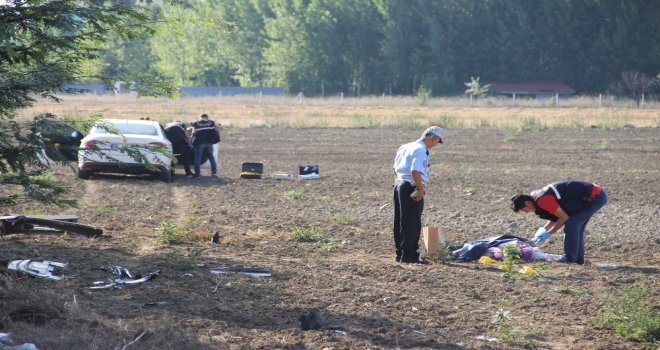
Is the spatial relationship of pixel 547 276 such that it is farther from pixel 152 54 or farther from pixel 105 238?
pixel 152 54

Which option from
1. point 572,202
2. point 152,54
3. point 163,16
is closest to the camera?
point 163,16

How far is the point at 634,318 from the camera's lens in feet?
30.6

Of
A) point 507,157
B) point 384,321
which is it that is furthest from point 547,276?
point 507,157

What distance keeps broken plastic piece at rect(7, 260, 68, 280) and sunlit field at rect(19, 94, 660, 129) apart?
17.5 m

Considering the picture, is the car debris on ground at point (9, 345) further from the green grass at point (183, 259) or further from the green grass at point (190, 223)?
the green grass at point (190, 223)

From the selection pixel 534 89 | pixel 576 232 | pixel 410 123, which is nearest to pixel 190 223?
pixel 576 232

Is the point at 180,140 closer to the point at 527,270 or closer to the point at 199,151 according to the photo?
the point at 199,151

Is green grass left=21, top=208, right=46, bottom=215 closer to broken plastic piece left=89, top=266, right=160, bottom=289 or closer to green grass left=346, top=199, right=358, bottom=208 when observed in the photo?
green grass left=346, top=199, right=358, bottom=208

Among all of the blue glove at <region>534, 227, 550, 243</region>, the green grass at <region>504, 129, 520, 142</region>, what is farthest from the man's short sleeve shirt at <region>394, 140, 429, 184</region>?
the green grass at <region>504, 129, 520, 142</region>

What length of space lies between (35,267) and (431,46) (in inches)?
3483

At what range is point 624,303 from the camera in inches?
386

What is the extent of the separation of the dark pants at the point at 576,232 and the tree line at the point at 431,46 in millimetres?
78090

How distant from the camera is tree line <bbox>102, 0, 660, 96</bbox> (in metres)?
93.9

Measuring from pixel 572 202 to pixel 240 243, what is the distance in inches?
175
